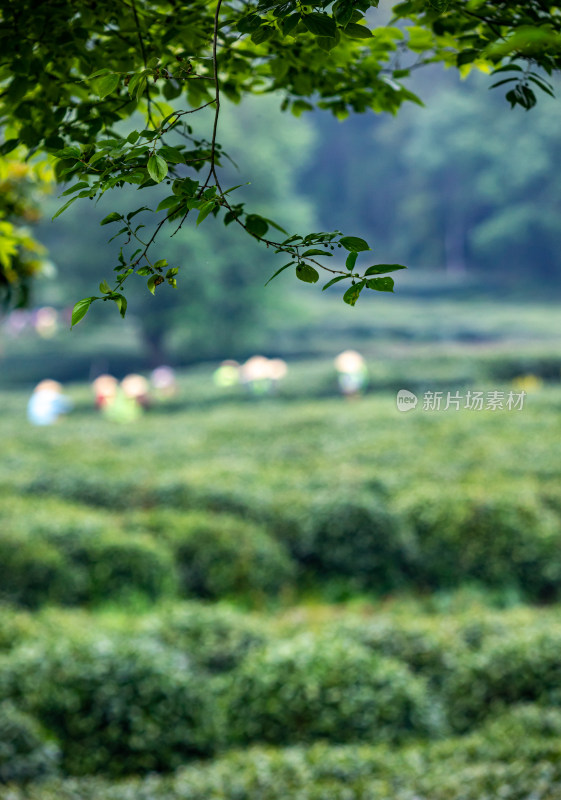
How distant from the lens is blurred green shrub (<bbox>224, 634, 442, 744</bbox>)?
12.6 feet

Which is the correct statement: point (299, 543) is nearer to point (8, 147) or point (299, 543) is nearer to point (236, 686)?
point (236, 686)

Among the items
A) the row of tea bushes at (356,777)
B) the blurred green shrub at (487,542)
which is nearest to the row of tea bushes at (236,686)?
the row of tea bushes at (356,777)

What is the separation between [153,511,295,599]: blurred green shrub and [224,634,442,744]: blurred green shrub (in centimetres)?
179

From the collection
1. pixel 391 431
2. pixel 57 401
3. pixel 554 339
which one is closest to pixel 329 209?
pixel 554 339

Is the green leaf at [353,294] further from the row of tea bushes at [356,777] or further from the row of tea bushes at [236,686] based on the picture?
the row of tea bushes at [236,686]

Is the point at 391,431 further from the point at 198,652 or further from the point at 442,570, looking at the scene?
the point at 198,652

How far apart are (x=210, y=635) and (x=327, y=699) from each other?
96 centimetres

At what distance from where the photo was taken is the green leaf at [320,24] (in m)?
1.17

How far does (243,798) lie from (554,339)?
924 inches

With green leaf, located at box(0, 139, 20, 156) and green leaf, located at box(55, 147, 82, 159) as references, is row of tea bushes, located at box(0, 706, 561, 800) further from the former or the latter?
green leaf, located at box(55, 147, 82, 159)

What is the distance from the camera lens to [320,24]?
3.85 ft

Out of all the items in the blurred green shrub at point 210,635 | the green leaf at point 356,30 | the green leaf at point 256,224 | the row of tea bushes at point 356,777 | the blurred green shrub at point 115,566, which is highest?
the green leaf at point 356,30

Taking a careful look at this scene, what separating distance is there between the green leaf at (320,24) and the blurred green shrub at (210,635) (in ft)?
12.7

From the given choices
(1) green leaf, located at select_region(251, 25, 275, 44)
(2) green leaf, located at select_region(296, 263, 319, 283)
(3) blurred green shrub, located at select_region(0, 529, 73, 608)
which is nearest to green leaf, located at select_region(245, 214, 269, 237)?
(2) green leaf, located at select_region(296, 263, 319, 283)
